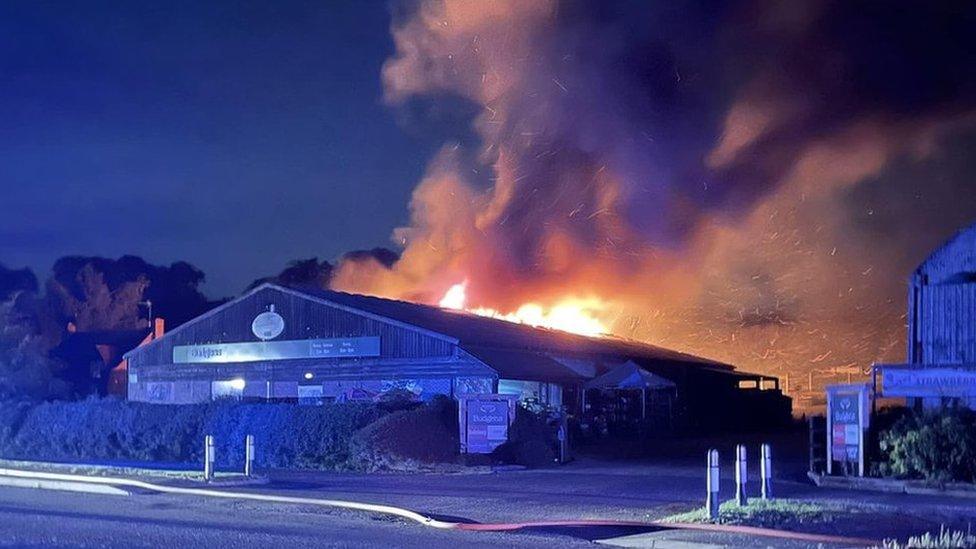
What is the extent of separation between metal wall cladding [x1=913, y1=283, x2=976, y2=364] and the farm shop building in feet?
34.9

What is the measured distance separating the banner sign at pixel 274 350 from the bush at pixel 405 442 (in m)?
11.1

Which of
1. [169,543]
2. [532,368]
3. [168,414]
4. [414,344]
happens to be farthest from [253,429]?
[169,543]

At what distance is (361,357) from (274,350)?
13.1 ft

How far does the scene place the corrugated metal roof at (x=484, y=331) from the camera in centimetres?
3825

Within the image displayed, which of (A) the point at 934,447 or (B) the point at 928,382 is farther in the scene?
(B) the point at 928,382

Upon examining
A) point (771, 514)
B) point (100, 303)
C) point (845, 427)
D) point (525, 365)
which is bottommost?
point (771, 514)

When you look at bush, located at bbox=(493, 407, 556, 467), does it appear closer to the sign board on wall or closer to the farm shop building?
the sign board on wall

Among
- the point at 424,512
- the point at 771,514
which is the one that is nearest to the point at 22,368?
the point at 424,512

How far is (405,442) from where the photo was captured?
2647cm

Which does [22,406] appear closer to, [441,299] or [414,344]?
[414,344]

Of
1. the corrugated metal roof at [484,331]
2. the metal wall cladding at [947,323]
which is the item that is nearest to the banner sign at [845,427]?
the metal wall cladding at [947,323]

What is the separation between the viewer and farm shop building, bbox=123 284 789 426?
121 ft

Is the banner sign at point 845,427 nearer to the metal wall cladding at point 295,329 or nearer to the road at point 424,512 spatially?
the road at point 424,512

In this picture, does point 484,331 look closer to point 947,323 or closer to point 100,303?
point 947,323
